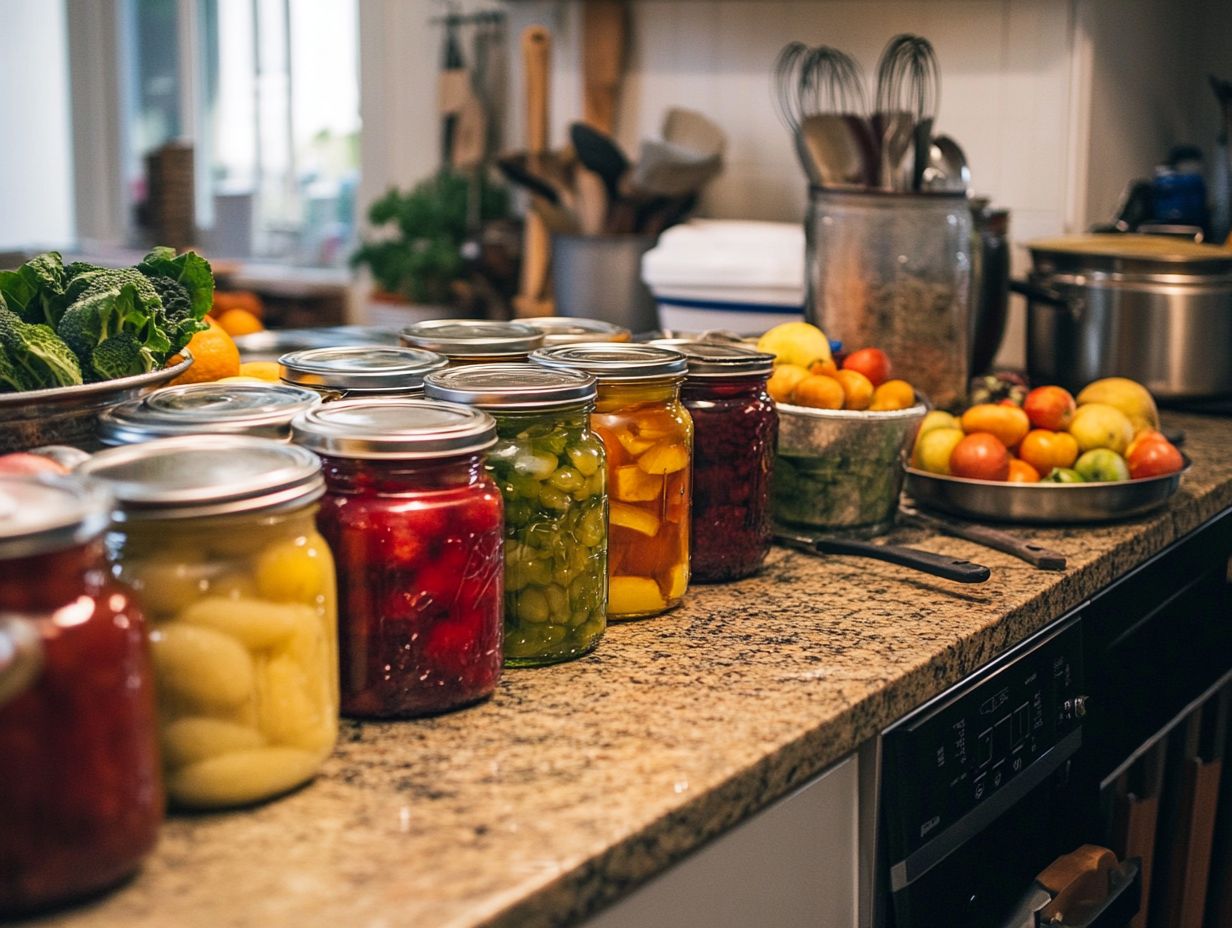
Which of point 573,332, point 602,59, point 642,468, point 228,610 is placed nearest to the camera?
point 228,610

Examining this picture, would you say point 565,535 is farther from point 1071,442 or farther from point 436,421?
point 1071,442

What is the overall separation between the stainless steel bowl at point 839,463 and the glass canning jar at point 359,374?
38 cm

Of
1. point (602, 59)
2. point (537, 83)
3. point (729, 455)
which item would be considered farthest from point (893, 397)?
point (537, 83)

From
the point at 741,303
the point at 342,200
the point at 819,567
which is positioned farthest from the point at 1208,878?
the point at 342,200

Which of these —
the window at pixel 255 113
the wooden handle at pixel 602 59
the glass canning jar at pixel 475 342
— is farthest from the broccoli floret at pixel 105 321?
the window at pixel 255 113

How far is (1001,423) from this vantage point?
1.40 m

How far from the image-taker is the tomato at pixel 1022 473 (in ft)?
4.49

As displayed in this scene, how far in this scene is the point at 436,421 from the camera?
0.81m

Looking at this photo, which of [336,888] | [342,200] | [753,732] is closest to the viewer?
[336,888]

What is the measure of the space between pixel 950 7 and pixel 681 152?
0.50 metres

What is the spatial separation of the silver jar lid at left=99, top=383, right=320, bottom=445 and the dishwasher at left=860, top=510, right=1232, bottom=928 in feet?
1.46

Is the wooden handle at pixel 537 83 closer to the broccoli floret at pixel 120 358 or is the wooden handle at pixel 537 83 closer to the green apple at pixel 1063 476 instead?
the green apple at pixel 1063 476

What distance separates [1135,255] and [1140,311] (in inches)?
3.0

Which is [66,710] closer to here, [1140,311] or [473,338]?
[473,338]
